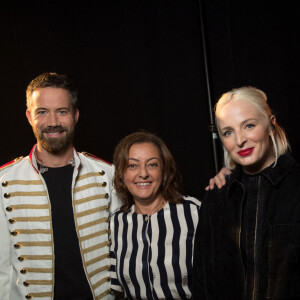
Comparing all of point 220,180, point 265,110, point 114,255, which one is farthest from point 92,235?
point 265,110

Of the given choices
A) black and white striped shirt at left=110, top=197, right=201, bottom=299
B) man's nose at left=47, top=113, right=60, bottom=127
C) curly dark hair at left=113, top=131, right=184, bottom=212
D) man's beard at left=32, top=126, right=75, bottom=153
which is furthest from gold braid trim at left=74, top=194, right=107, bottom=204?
man's nose at left=47, top=113, right=60, bottom=127

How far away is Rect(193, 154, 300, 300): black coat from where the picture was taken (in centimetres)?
145

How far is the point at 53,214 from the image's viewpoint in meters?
2.11

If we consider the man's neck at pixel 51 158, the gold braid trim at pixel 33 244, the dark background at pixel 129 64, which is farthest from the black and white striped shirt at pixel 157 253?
the dark background at pixel 129 64

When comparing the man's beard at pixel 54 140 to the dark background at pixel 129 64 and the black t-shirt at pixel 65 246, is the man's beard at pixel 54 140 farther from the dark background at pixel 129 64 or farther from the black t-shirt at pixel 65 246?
the dark background at pixel 129 64

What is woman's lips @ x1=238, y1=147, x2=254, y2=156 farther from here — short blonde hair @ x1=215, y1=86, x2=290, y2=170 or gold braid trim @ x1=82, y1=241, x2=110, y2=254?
gold braid trim @ x1=82, y1=241, x2=110, y2=254

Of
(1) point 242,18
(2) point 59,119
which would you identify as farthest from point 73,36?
(1) point 242,18

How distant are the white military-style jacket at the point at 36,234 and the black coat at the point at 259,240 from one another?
0.63 meters

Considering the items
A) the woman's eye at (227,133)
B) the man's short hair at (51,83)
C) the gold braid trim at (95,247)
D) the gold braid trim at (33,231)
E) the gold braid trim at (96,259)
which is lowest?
the gold braid trim at (96,259)

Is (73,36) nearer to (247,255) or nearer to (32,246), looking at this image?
(32,246)

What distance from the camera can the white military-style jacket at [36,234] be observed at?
2.03 metres

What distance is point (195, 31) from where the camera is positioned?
275cm

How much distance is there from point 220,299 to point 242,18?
189 cm

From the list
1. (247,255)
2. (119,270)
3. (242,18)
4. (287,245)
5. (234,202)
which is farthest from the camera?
(242,18)
